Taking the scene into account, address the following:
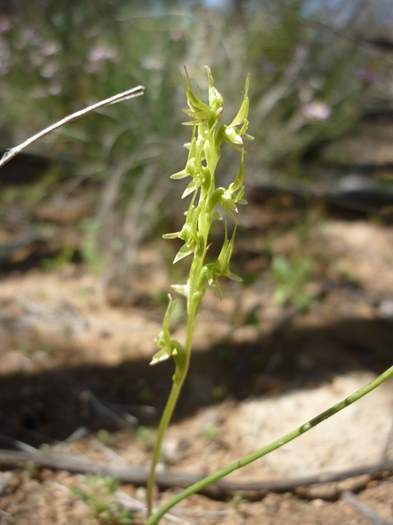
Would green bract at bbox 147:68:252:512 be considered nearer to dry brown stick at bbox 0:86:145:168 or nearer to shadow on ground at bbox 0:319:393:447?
dry brown stick at bbox 0:86:145:168

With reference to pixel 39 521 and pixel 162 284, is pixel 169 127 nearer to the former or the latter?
Answer: pixel 162 284

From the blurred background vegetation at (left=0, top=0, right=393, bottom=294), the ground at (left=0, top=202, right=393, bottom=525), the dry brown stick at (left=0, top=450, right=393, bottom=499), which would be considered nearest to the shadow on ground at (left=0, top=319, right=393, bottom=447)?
the ground at (left=0, top=202, right=393, bottom=525)

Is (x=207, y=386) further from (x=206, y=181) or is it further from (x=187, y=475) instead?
(x=206, y=181)

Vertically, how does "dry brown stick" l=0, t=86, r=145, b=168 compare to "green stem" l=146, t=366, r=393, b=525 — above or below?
above

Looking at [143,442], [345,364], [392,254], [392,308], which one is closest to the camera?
[143,442]

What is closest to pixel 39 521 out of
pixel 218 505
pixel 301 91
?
pixel 218 505

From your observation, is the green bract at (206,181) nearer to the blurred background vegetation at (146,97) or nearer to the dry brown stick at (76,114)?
the dry brown stick at (76,114)

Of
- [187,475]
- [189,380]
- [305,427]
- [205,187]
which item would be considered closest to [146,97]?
[189,380]
